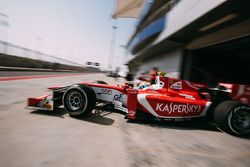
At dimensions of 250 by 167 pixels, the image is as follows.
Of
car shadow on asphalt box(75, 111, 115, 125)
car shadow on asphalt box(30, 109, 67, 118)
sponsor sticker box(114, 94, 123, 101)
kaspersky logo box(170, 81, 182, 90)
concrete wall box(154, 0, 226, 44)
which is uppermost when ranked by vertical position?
concrete wall box(154, 0, 226, 44)

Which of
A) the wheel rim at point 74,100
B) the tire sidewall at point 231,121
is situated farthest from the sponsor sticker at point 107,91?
the tire sidewall at point 231,121

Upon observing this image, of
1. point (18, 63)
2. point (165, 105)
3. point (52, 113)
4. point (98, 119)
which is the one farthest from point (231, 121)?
point (18, 63)

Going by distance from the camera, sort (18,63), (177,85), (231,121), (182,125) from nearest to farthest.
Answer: (231,121) < (182,125) < (177,85) < (18,63)

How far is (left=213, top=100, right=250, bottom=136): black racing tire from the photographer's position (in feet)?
11.3

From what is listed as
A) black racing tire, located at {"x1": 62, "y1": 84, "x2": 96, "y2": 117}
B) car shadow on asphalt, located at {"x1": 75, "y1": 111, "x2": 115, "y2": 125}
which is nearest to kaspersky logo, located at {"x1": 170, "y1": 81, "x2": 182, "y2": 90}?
car shadow on asphalt, located at {"x1": 75, "y1": 111, "x2": 115, "y2": 125}

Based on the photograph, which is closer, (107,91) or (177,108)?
(177,108)

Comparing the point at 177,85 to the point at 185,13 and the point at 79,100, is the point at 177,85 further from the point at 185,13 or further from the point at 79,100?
the point at 185,13

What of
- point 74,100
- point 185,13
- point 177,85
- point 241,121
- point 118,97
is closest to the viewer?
point 241,121

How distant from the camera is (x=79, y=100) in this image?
3.64 meters

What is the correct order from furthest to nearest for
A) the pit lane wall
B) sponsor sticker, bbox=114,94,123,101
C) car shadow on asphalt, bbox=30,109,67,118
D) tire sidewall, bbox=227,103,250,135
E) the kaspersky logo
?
the pit lane wall → the kaspersky logo → sponsor sticker, bbox=114,94,123,101 → car shadow on asphalt, bbox=30,109,67,118 → tire sidewall, bbox=227,103,250,135

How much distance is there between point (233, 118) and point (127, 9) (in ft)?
134

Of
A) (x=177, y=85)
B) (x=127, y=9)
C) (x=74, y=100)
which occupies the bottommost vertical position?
(x=74, y=100)

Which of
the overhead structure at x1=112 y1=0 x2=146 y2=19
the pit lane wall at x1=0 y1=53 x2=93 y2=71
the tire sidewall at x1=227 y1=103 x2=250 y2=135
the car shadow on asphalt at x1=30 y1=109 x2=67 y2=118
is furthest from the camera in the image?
the overhead structure at x1=112 y1=0 x2=146 y2=19

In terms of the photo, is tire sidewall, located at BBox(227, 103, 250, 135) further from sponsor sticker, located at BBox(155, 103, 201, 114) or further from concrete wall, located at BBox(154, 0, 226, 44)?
concrete wall, located at BBox(154, 0, 226, 44)
